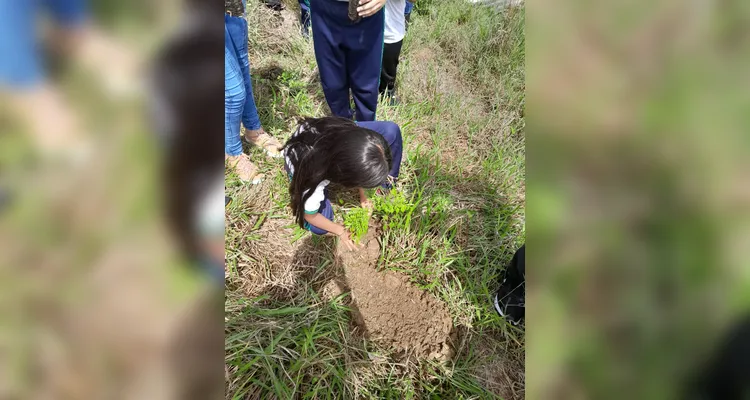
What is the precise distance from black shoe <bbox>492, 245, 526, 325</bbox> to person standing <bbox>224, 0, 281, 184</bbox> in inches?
56.7

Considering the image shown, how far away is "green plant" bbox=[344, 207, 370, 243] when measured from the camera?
1915 millimetres

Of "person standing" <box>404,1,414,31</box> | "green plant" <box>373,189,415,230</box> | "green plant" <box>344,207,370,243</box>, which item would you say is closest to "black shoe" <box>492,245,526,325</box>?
"green plant" <box>373,189,415,230</box>

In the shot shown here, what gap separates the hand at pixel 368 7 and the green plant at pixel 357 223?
0.98 metres

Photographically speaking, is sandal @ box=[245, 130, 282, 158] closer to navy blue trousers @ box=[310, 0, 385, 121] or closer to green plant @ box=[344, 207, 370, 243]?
navy blue trousers @ box=[310, 0, 385, 121]

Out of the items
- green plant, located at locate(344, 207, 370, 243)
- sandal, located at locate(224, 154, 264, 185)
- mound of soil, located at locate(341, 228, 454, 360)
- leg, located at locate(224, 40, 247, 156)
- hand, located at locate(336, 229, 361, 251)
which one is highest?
leg, located at locate(224, 40, 247, 156)

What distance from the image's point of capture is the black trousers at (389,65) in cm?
248

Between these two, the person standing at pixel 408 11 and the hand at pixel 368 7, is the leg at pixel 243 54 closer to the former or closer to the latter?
the hand at pixel 368 7
